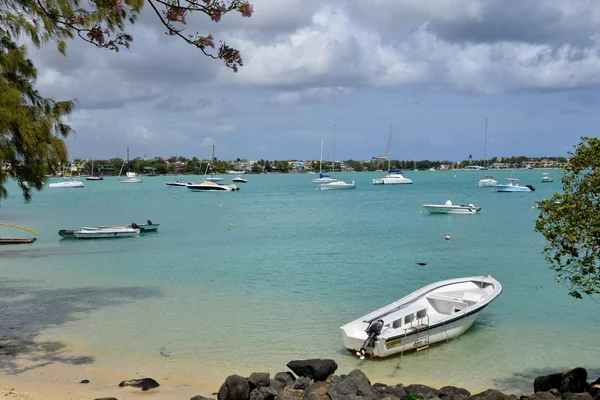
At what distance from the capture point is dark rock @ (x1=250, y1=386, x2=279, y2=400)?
10023 mm

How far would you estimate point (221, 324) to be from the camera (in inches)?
663

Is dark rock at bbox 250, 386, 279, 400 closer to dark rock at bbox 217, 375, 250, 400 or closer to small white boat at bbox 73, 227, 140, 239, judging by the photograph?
dark rock at bbox 217, 375, 250, 400

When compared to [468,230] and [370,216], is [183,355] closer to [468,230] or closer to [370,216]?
[468,230]

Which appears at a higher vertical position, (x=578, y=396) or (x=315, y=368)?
(x=578, y=396)

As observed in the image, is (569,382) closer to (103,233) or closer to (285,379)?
(285,379)

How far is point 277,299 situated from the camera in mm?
20000

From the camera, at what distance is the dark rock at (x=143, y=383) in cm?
1156

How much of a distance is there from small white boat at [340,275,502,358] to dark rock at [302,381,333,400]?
9.17 feet

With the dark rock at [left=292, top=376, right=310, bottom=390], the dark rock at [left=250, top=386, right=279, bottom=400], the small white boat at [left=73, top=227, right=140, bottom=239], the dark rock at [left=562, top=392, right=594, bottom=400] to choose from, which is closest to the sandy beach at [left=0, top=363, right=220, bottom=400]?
the dark rock at [left=250, top=386, right=279, bottom=400]

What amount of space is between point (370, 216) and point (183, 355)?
4177 centimetres

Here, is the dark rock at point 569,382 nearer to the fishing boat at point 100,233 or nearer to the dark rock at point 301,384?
the dark rock at point 301,384

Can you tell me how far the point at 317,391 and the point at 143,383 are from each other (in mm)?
3598

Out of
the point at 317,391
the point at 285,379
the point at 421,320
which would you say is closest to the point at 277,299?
the point at 421,320

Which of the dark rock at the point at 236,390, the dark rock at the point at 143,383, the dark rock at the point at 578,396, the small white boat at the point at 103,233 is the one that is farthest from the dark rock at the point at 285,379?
the small white boat at the point at 103,233
